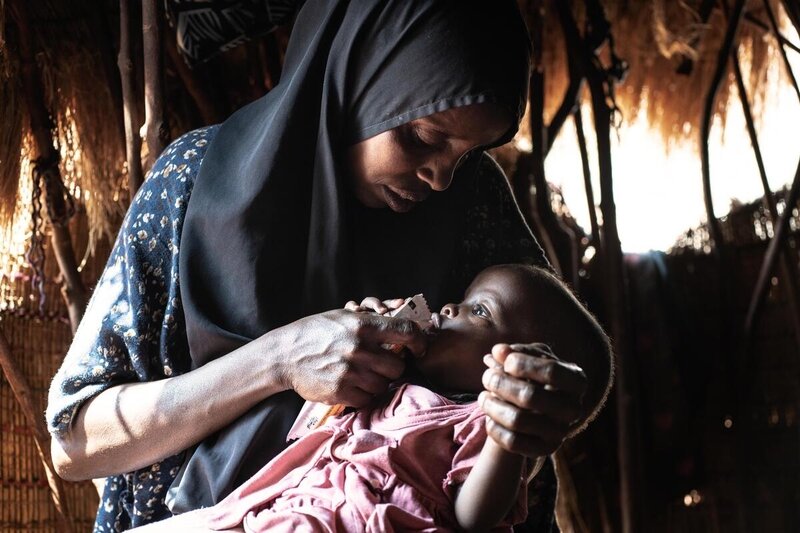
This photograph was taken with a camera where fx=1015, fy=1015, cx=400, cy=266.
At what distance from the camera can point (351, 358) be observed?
55.2 inches

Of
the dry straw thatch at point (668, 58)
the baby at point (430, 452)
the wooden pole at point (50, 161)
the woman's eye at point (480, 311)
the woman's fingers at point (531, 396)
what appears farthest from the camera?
the dry straw thatch at point (668, 58)

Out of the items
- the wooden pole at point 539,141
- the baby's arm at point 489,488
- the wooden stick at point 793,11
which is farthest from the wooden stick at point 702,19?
the baby's arm at point 489,488

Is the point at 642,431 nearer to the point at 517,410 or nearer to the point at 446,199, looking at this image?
the point at 446,199

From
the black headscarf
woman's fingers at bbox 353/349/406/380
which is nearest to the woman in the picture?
the black headscarf

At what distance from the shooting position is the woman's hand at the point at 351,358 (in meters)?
1.41

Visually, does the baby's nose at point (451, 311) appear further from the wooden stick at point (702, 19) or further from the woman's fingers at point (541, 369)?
the wooden stick at point (702, 19)

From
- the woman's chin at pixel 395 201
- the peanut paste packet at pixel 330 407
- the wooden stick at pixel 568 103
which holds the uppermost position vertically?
the wooden stick at pixel 568 103

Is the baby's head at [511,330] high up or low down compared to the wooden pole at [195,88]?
down

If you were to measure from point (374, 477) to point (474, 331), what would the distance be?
300 millimetres

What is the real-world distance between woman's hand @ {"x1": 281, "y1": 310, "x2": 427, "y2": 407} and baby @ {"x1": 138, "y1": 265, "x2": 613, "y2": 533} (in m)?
0.04

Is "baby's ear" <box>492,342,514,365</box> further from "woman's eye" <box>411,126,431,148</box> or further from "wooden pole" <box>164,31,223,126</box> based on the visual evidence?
"wooden pole" <box>164,31,223,126</box>

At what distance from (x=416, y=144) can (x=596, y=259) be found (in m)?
2.01

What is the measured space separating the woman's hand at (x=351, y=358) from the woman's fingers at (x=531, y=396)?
285 millimetres

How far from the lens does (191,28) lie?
90.8 inches
